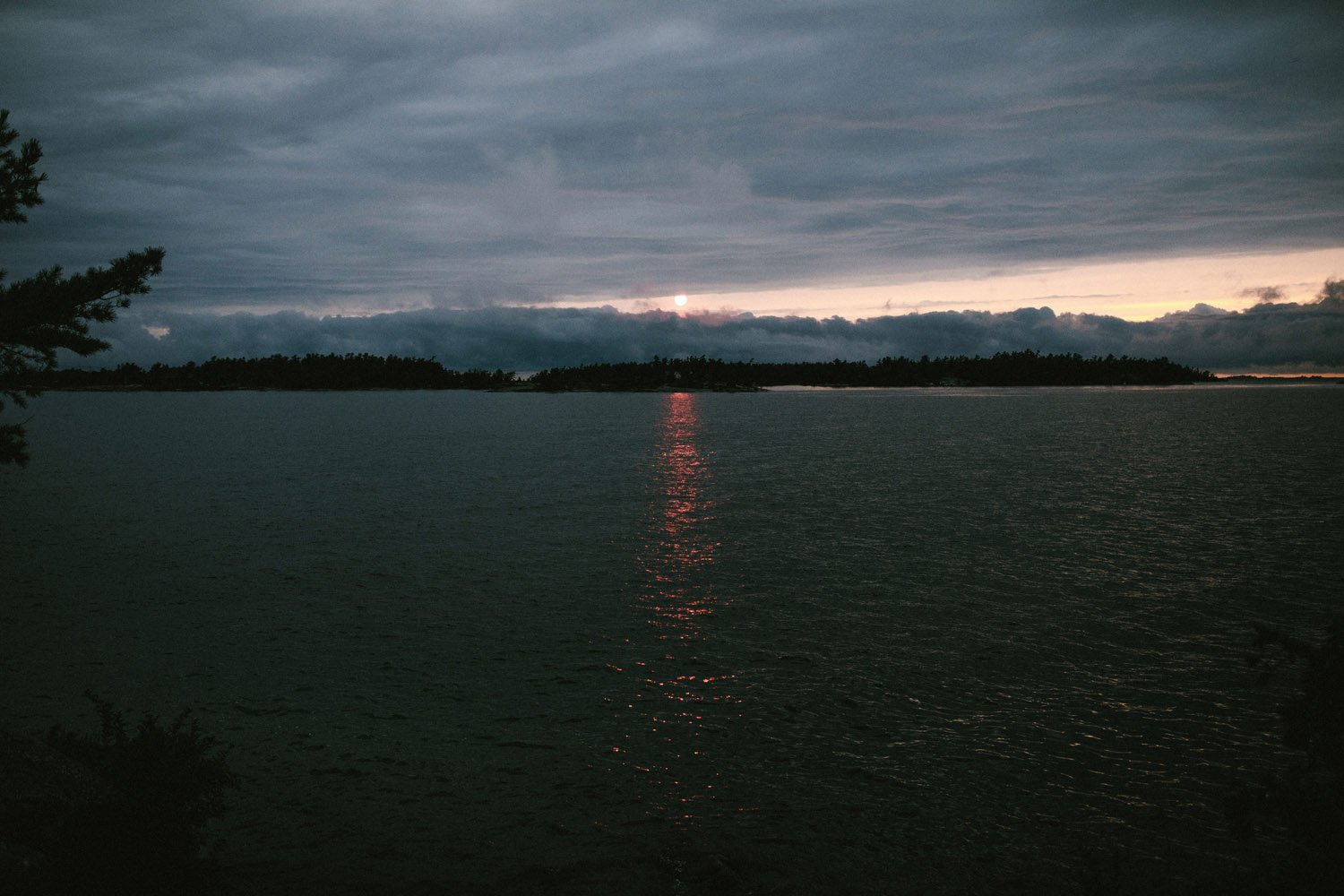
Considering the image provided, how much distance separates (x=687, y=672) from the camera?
23172mm

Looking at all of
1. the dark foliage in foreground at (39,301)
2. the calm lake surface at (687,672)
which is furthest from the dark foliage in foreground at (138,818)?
the dark foliage in foreground at (39,301)

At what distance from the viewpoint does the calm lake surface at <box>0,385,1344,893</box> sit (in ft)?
48.5

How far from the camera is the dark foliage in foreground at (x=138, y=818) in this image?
11.2 m

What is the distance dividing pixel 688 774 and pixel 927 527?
3088 centimetres

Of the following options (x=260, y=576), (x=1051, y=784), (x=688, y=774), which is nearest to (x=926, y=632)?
(x=1051, y=784)

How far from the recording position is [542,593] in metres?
31.3

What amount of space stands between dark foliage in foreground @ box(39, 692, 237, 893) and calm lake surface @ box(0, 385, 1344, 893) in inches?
60.6

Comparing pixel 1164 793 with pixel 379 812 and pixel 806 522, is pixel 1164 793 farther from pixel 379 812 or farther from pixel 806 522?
pixel 806 522

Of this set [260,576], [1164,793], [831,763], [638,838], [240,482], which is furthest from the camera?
[240,482]

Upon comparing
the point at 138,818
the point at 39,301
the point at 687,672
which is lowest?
the point at 687,672

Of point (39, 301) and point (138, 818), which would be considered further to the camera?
point (39, 301)

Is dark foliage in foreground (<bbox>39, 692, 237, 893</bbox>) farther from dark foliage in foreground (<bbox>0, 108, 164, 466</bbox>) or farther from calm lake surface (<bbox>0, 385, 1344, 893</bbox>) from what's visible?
dark foliage in foreground (<bbox>0, 108, 164, 466</bbox>)

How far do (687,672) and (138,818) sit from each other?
45.5ft

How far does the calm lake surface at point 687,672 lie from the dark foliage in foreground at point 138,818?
5.05 feet
